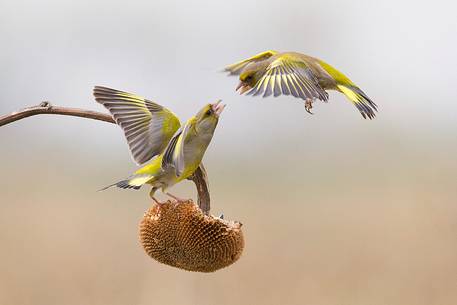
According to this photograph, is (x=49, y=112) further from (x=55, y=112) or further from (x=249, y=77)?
(x=249, y=77)

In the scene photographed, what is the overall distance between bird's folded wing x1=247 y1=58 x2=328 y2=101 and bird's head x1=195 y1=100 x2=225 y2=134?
6.5 inches

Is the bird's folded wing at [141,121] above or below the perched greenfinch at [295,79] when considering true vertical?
below

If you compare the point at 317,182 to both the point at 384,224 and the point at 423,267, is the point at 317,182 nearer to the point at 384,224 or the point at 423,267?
the point at 384,224

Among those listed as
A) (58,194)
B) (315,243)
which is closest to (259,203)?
(315,243)

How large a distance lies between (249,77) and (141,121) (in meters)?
0.48

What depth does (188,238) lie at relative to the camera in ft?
8.51

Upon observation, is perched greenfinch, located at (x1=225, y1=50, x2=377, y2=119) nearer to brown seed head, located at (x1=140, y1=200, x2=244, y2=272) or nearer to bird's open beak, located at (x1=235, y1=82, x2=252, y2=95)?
bird's open beak, located at (x1=235, y1=82, x2=252, y2=95)

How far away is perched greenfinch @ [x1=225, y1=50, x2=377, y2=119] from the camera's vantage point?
2.84 meters

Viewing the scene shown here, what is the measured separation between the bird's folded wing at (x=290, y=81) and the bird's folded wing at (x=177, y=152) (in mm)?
303

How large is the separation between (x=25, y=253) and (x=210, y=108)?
5779 mm

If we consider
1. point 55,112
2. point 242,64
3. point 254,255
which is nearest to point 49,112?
point 55,112

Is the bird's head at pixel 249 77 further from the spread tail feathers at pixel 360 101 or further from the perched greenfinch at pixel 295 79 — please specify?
the spread tail feathers at pixel 360 101

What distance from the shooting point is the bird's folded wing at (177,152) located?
246 centimetres

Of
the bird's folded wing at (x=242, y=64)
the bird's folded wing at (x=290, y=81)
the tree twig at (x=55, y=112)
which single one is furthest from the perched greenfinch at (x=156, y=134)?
the bird's folded wing at (x=242, y=64)
